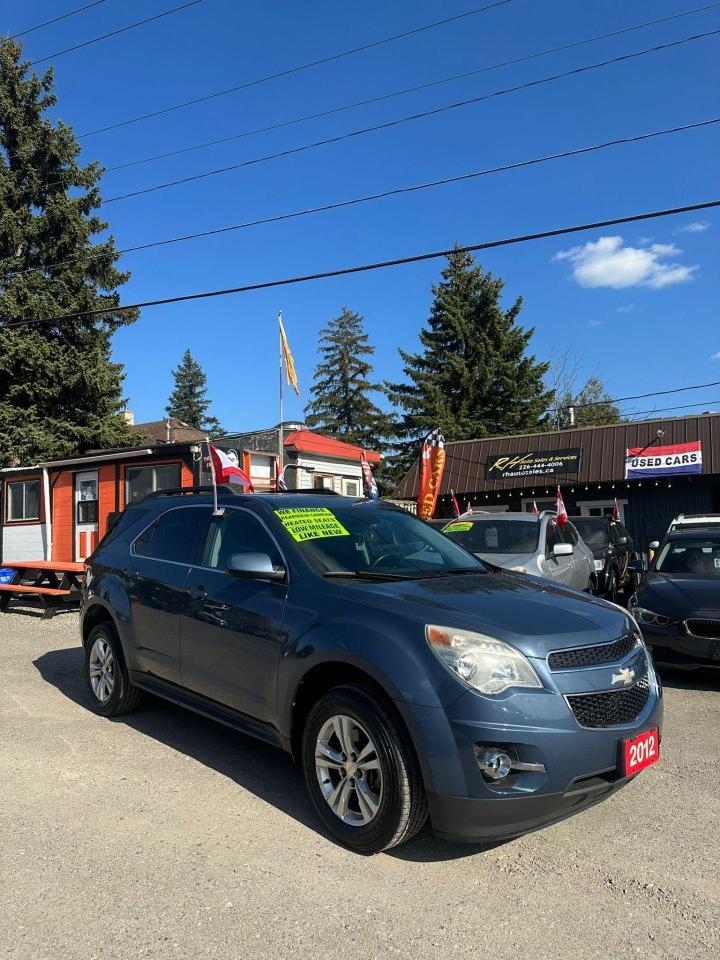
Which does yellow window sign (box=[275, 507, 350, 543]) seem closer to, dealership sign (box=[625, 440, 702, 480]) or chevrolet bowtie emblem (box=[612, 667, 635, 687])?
chevrolet bowtie emblem (box=[612, 667, 635, 687])

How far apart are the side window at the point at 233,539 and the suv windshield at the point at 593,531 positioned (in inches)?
377

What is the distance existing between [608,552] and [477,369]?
29.1 metres

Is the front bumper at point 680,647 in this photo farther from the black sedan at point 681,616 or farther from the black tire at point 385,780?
the black tire at point 385,780

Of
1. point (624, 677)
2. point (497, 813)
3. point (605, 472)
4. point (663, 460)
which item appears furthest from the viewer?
point (605, 472)

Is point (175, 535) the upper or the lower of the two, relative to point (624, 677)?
upper

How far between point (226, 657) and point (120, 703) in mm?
1838

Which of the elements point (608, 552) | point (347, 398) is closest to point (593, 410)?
point (347, 398)

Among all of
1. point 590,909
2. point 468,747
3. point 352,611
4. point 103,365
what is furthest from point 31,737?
point 103,365

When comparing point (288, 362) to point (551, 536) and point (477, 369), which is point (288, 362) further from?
point (477, 369)

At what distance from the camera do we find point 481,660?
3.25 m

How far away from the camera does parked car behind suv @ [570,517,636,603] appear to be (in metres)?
12.0

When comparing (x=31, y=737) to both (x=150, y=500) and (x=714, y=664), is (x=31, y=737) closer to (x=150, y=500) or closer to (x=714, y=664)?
(x=150, y=500)

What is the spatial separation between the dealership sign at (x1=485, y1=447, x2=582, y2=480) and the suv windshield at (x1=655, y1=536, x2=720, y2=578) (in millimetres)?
15318

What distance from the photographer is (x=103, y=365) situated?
24250mm
